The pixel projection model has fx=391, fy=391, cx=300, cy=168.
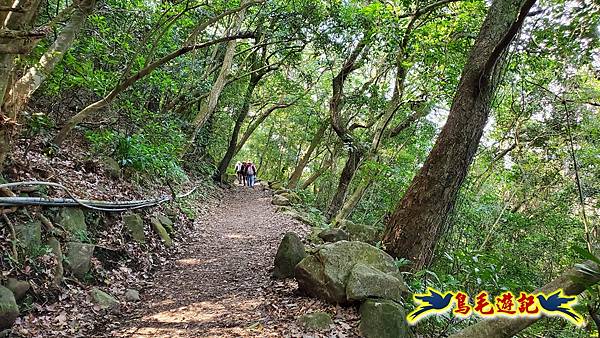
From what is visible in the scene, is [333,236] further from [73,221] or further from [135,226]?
[73,221]

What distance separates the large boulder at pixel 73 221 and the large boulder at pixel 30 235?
1.86ft

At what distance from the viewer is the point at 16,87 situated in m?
5.25

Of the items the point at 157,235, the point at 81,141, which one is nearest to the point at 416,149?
the point at 157,235

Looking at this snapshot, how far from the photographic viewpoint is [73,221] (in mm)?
5766

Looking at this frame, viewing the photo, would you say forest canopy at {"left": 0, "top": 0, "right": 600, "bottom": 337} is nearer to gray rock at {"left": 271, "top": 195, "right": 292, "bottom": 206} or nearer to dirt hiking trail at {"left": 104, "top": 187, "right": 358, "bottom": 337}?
gray rock at {"left": 271, "top": 195, "right": 292, "bottom": 206}

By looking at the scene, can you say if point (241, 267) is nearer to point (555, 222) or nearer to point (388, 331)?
point (388, 331)

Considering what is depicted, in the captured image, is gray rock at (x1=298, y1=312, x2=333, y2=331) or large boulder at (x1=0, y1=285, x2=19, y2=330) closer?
large boulder at (x1=0, y1=285, x2=19, y2=330)

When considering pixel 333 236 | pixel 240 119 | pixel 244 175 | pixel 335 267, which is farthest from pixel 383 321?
pixel 244 175

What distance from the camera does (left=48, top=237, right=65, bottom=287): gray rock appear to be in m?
4.90

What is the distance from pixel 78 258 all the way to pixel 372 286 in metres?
4.01

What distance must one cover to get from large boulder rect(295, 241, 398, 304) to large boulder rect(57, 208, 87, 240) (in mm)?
3247

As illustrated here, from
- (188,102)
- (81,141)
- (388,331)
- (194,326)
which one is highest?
(188,102)

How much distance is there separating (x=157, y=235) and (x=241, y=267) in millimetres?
1957

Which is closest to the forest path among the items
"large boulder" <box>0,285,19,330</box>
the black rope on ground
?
"large boulder" <box>0,285,19,330</box>
